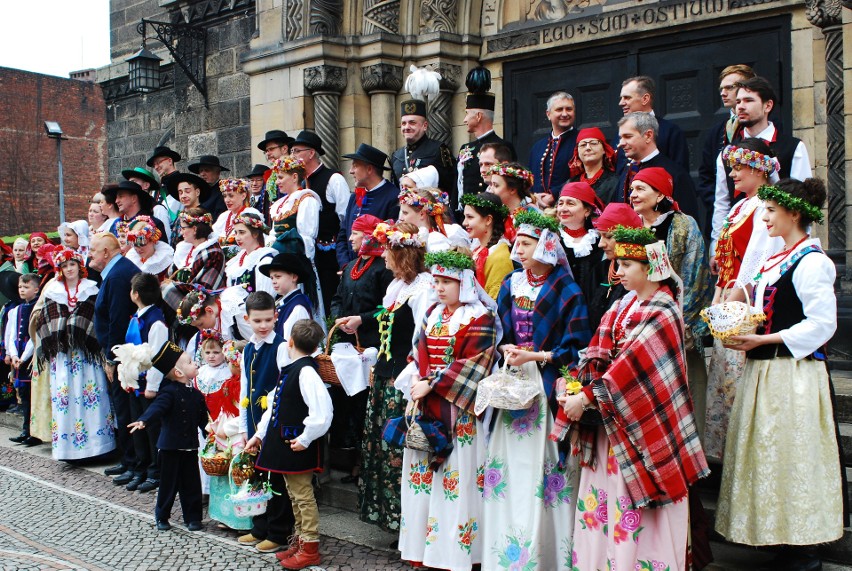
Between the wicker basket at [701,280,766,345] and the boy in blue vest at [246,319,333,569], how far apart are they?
2.28 m

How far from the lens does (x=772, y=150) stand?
215 inches

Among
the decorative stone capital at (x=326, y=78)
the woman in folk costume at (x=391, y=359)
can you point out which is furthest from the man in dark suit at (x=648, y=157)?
the decorative stone capital at (x=326, y=78)

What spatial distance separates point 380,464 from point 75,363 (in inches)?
166

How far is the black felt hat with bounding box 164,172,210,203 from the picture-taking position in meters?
9.35

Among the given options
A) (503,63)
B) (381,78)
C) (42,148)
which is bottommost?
(381,78)

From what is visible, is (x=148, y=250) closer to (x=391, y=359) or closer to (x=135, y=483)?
(x=135, y=483)

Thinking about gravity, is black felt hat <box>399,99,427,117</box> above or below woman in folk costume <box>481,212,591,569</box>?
above

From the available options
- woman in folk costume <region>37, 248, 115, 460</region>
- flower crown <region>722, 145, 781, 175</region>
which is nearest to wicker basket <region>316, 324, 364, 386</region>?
flower crown <region>722, 145, 781, 175</region>

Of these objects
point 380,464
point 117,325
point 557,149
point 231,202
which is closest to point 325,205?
point 231,202

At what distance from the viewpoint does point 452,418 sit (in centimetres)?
535

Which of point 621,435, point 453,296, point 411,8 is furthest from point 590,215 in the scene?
point 411,8

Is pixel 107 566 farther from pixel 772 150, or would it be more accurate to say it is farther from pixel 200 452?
pixel 772 150

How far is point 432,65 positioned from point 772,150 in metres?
5.08

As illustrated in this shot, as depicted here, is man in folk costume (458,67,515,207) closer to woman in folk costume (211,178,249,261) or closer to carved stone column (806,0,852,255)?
woman in folk costume (211,178,249,261)
